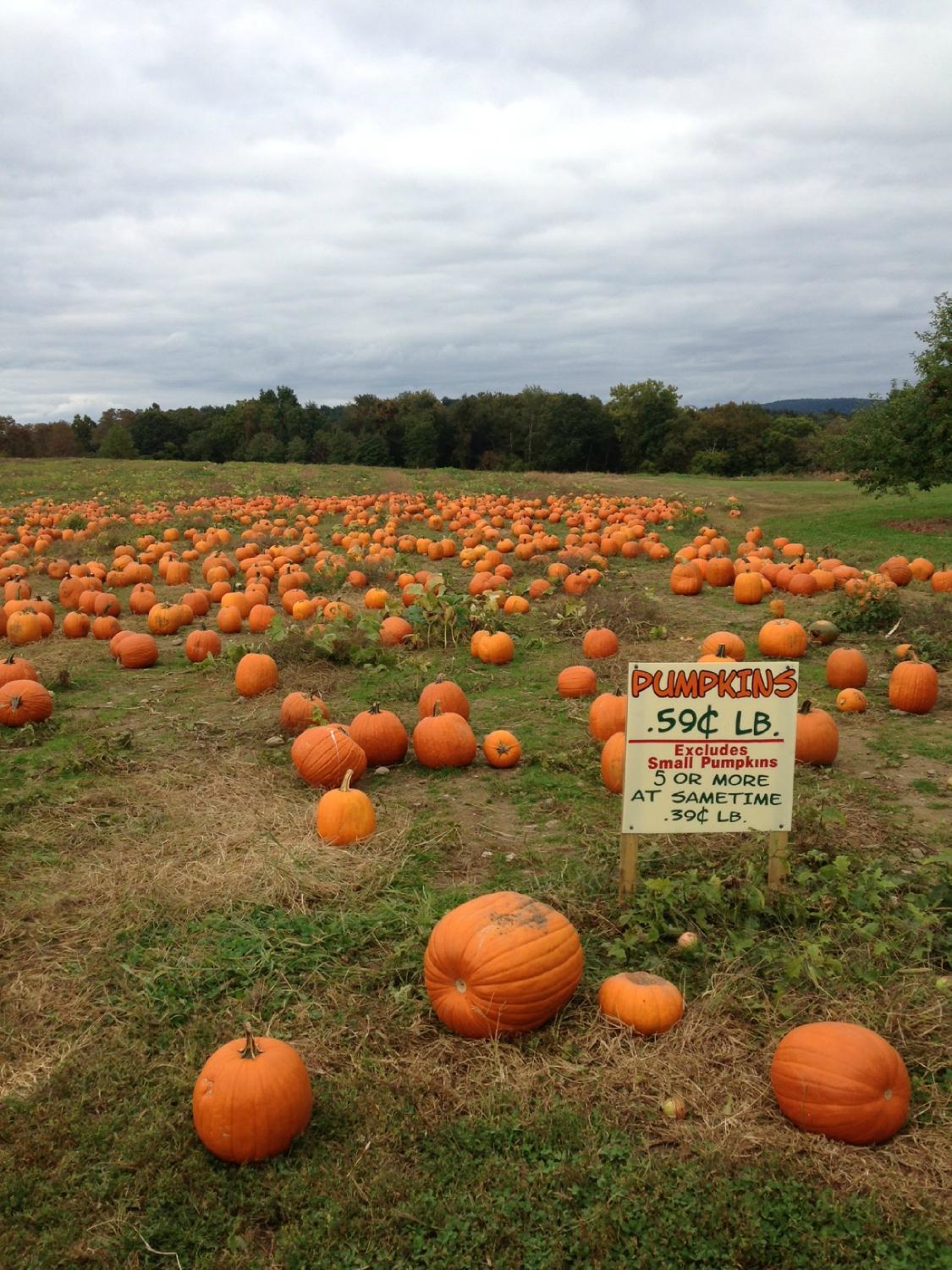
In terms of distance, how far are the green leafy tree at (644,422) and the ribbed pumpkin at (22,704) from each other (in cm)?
6354

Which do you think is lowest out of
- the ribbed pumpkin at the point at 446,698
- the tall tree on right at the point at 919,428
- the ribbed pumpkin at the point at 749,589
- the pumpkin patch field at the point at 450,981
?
the pumpkin patch field at the point at 450,981

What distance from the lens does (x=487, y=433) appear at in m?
72.2

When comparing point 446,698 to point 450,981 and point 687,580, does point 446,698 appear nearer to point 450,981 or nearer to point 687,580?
point 450,981

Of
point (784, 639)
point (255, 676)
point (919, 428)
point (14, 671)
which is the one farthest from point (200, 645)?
point (919, 428)

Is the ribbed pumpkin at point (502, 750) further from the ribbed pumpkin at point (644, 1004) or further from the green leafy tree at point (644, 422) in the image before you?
the green leafy tree at point (644, 422)

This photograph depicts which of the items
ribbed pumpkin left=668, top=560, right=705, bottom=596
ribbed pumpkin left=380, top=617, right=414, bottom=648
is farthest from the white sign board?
ribbed pumpkin left=668, top=560, right=705, bottom=596

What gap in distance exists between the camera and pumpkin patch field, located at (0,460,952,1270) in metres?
2.98

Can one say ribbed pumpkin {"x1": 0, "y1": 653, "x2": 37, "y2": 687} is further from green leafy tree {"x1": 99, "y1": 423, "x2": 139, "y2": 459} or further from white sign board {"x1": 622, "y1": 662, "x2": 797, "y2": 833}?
green leafy tree {"x1": 99, "y1": 423, "x2": 139, "y2": 459}

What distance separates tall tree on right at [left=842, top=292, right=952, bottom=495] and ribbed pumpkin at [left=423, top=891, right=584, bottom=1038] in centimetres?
1655

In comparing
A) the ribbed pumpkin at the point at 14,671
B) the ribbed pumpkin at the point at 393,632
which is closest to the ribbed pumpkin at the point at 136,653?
the ribbed pumpkin at the point at 14,671

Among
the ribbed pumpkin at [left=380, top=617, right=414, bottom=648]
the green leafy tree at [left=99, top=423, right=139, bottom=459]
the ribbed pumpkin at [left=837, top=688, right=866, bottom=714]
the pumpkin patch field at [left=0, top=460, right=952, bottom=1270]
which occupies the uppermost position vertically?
the green leafy tree at [left=99, top=423, right=139, bottom=459]

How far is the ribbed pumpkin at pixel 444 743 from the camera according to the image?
674 centimetres

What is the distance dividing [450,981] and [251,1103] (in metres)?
1.01

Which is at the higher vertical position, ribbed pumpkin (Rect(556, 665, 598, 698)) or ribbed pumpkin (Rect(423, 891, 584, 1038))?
ribbed pumpkin (Rect(556, 665, 598, 698))
